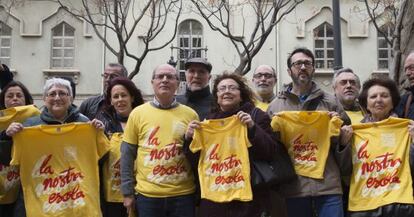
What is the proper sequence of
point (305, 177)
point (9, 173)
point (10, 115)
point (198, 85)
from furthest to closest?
1. point (198, 85)
2. point (10, 115)
3. point (9, 173)
4. point (305, 177)

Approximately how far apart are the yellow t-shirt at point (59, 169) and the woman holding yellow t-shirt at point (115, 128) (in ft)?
0.59

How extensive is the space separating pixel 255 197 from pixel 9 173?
2.26m

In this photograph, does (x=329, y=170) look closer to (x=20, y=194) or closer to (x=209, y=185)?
(x=209, y=185)

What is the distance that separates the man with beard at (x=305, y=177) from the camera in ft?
14.3

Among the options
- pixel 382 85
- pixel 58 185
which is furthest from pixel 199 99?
pixel 382 85

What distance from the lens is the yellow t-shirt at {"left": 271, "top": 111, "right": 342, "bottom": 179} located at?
4484mm

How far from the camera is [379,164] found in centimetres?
446

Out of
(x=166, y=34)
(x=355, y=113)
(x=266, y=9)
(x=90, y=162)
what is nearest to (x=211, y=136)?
(x=90, y=162)

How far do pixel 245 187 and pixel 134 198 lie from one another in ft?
→ 3.21

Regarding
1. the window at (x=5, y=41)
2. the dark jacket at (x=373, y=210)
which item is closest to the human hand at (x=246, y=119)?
the dark jacket at (x=373, y=210)

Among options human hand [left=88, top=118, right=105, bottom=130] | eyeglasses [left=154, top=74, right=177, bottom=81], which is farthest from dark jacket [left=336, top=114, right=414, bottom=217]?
human hand [left=88, top=118, right=105, bottom=130]

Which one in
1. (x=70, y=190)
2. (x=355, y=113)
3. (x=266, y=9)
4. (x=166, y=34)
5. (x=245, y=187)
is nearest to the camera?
(x=245, y=187)

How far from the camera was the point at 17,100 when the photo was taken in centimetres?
514

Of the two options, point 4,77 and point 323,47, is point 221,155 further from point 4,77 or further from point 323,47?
point 323,47
